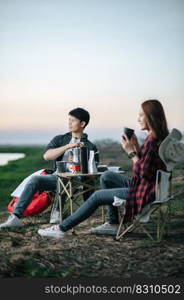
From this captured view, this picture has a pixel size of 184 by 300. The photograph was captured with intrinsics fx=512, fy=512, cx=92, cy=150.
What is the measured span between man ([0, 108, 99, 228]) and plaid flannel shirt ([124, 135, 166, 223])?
2.79 ft

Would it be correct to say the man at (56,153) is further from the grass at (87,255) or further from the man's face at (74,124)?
the grass at (87,255)

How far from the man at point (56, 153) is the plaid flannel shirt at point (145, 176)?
0.85m

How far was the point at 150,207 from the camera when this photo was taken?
4.06 m

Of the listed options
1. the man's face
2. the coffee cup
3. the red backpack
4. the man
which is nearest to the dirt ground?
the man

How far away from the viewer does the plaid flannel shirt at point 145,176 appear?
396cm

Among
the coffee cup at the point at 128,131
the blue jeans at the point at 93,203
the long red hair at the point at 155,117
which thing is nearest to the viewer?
the long red hair at the point at 155,117

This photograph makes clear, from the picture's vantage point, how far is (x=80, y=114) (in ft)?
15.9

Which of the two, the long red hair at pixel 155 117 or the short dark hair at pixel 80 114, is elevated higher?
the short dark hair at pixel 80 114

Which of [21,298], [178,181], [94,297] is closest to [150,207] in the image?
[94,297]

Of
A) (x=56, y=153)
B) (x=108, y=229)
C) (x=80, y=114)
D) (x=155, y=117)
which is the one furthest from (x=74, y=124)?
(x=155, y=117)

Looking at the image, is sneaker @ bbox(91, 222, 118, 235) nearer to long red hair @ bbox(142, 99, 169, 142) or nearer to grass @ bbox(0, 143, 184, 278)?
grass @ bbox(0, 143, 184, 278)

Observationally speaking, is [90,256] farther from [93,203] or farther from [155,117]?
[155,117]

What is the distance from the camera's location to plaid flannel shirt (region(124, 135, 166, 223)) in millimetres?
3959

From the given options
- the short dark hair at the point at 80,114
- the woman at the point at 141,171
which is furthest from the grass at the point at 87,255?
the short dark hair at the point at 80,114
